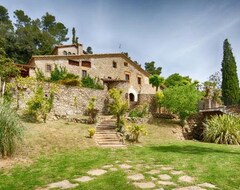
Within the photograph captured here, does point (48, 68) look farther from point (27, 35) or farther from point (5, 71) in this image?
point (27, 35)

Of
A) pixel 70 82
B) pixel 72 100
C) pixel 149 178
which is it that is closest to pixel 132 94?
pixel 70 82

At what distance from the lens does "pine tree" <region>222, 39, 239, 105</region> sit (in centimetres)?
3341

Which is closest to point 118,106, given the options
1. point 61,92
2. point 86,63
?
point 61,92

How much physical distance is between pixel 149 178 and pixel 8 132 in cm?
532

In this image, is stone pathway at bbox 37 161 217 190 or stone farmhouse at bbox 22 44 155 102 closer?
stone pathway at bbox 37 161 217 190

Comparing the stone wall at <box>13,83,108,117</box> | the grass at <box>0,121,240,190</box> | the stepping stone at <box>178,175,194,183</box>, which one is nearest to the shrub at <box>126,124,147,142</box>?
the grass at <box>0,121,240,190</box>

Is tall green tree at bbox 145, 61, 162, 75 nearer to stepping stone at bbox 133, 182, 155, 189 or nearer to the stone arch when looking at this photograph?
the stone arch

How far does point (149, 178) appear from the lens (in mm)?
5812

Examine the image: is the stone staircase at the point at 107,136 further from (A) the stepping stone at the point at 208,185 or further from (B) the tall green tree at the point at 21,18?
(B) the tall green tree at the point at 21,18

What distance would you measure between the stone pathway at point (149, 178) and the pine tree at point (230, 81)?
29691 mm

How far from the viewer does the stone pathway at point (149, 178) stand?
5.16 meters

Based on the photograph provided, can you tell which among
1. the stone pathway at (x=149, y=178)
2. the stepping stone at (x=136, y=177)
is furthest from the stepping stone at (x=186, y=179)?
the stepping stone at (x=136, y=177)

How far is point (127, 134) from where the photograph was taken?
14.8m

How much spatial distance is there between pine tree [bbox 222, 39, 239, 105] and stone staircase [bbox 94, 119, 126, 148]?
22502mm
